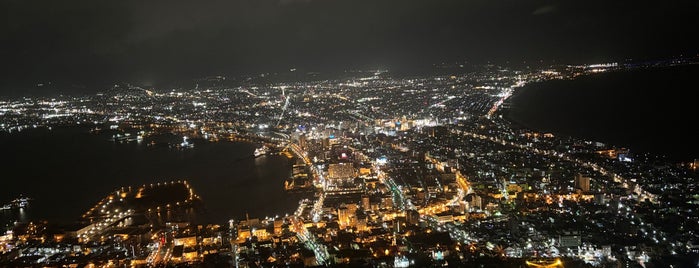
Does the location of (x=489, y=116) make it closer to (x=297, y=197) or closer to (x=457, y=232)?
(x=297, y=197)

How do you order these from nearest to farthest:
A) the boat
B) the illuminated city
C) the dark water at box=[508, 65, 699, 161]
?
the illuminated city < the dark water at box=[508, 65, 699, 161] < the boat

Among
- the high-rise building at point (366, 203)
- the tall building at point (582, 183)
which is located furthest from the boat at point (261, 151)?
the tall building at point (582, 183)

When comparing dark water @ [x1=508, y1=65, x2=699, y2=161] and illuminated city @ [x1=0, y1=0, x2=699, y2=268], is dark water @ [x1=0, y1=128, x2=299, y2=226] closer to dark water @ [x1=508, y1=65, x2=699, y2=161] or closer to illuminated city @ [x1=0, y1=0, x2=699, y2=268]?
illuminated city @ [x1=0, y1=0, x2=699, y2=268]

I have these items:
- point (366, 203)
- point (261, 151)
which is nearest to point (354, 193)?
point (366, 203)

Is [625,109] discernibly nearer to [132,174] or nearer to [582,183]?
[582,183]

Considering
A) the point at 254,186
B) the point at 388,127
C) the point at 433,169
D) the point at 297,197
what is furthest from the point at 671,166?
the point at 388,127

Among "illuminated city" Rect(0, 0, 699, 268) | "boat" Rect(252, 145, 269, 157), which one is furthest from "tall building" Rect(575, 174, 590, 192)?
"boat" Rect(252, 145, 269, 157)
